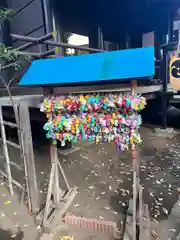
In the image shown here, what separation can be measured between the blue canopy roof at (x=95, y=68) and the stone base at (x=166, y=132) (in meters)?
5.55

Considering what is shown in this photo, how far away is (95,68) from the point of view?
231 cm

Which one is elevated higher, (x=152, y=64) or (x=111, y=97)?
(x=152, y=64)

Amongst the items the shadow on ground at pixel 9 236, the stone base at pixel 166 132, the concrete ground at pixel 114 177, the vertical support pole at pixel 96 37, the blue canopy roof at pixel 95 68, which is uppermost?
the vertical support pole at pixel 96 37

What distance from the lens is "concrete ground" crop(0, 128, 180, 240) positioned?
332cm

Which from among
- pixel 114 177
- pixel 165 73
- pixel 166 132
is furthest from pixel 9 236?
pixel 165 73

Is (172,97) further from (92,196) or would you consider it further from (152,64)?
(152,64)

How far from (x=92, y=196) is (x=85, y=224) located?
90 cm

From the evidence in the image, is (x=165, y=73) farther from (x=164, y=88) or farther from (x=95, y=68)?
(x=95, y=68)

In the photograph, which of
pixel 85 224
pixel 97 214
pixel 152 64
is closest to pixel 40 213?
pixel 85 224

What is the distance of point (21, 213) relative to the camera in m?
3.27

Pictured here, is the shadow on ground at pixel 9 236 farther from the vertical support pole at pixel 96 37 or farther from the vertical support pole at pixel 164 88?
the vertical support pole at pixel 96 37

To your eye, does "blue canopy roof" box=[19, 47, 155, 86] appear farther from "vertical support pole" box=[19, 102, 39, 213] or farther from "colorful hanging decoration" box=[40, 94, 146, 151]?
"vertical support pole" box=[19, 102, 39, 213]

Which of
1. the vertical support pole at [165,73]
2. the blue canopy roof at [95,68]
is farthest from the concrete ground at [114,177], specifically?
the blue canopy roof at [95,68]

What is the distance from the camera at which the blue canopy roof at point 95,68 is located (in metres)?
2.06
